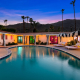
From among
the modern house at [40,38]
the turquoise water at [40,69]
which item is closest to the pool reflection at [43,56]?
the turquoise water at [40,69]

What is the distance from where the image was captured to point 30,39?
22484 millimetres

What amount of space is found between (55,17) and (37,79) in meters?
60.0

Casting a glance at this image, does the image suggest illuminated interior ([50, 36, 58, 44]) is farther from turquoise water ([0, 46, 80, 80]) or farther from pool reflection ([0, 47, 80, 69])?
turquoise water ([0, 46, 80, 80])

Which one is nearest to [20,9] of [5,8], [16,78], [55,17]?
[5,8]

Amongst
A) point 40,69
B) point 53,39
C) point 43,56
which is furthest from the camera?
point 53,39

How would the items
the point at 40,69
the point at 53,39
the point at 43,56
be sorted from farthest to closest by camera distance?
the point at 53,39 → the point at 43,56 → the point at 40,69

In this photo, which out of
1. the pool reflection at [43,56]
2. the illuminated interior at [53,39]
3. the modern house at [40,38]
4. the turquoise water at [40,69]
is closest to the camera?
the turquoise water at [40,69]

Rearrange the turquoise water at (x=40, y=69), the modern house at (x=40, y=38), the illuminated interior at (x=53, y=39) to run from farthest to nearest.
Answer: the illuminated interior at (x=53, y=39) → the modern house at (x=40, y=38) → the turquoise water at (x=40, y=69)

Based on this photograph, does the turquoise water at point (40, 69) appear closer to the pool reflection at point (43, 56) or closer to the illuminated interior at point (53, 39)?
the pool reflection at point (43, 56)

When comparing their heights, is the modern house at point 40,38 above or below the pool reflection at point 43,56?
above

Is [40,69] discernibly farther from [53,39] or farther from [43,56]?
[53,39]

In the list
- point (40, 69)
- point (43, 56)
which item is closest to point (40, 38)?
point (43, 56)

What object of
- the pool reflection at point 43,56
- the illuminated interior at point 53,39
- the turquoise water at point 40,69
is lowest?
the turquoise water at point 40,69

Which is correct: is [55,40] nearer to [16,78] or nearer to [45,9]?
[16,78]
